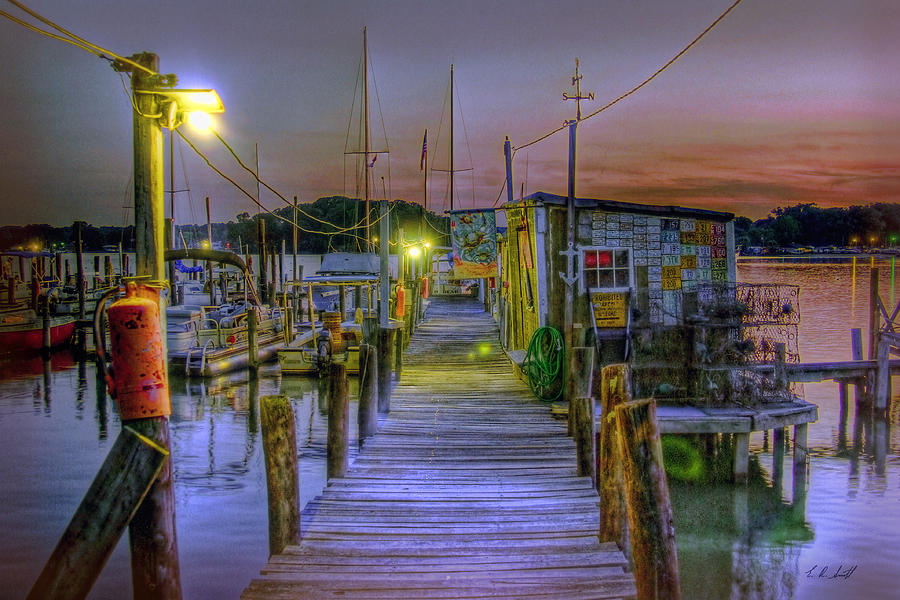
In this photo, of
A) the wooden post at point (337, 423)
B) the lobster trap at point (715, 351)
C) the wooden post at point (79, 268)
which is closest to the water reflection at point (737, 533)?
the lobster trap at point (715, 351)

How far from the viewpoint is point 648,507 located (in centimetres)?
425

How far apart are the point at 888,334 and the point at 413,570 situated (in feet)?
67.9

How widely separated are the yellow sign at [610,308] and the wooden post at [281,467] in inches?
389

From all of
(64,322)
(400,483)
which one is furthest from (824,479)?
(64,322)

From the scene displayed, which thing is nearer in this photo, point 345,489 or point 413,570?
point 413,570

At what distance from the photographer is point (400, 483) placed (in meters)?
7.29

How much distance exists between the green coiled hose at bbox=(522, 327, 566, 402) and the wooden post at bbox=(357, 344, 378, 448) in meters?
3.35

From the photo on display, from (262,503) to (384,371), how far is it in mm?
3895

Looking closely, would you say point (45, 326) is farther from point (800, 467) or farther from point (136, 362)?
point (800, 467)

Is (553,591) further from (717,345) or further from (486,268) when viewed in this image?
(486,268)

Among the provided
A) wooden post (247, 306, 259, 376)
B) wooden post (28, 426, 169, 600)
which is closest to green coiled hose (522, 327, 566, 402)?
wooden post (28, 426, 169, 600)

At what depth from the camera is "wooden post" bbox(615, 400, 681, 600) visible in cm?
414
